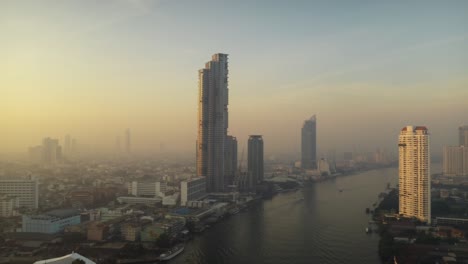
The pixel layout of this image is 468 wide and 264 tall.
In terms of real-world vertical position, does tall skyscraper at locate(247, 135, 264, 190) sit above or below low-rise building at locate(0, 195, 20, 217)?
above

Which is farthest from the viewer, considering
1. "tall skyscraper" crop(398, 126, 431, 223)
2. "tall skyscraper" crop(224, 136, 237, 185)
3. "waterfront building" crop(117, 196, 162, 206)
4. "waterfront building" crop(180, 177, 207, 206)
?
"tall skyscraper" crop(224, 136, 237, 185)

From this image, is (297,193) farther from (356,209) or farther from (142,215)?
(142,215)

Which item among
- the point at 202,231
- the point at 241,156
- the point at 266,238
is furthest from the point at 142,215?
the point at 241,156

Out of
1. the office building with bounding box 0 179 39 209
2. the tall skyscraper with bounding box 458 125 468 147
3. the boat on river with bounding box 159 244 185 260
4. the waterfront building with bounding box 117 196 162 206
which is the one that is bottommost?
the boat on river with bounding box 159 244 185 260

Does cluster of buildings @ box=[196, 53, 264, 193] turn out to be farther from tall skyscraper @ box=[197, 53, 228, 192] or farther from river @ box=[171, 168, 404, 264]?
river @ box=[171, 168, 404, 264]

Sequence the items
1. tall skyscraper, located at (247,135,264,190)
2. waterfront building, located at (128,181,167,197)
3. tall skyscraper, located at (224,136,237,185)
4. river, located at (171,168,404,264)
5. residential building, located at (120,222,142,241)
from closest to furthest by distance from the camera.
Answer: river, located at (171,168,404,264)
residential building, located at (120,222,142,241)
waterfront building, located at (128,181,167,197)
tall skyscraper, located at (224,136,237,185)
tall skyscraper, located at (247,135,264,190)

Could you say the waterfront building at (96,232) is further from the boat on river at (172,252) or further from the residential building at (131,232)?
the boat on river at (172,252)

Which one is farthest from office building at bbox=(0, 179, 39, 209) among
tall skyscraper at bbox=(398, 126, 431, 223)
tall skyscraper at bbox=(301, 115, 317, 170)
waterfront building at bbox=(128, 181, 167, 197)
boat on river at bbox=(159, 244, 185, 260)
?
tall skyscraper at bbox=(301, 115, 317, 170)

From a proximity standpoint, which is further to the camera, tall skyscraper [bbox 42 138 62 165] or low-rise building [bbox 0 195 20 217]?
tall skyscraper [bbox 42 138 62 165]

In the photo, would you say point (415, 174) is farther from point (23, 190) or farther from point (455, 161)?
point (455, 161)
